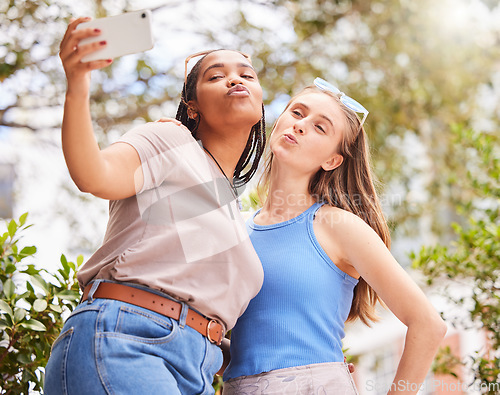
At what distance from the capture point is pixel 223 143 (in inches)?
66.7

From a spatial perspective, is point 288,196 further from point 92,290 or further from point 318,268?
point 92,290

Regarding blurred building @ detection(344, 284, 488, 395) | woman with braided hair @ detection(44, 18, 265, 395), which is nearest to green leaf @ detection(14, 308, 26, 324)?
woman with braided hair @ detection(44, 18, 265, 395)

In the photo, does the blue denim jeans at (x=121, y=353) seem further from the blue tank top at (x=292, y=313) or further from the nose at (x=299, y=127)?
the nose at (x=299, y=127)

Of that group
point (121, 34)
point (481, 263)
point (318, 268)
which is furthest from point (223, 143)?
point (481, 263)

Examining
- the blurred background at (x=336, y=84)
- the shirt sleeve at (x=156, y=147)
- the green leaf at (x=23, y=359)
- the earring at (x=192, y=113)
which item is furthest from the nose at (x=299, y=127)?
the blurred background at (x=336, y=84)

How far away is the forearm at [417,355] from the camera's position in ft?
5.46

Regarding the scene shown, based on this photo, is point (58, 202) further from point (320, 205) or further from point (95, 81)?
point (320, 205)

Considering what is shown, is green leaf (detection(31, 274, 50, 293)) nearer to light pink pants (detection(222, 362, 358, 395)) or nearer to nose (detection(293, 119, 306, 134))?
light pink pants (detection(222, 362, 358, 395))

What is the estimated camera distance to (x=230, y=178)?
174cm

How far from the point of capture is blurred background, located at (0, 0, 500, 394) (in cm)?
393

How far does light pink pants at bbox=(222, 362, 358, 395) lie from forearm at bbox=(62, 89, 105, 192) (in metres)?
0.87

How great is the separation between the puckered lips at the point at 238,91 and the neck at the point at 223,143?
12 cm

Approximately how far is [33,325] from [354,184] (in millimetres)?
1265

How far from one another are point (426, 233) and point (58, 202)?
491cm
